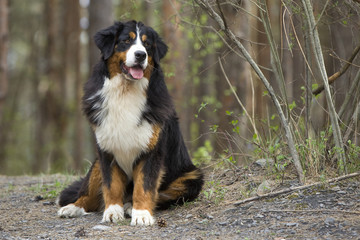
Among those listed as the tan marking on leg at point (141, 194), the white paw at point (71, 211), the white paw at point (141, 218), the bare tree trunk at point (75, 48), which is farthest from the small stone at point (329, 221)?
the bare tree trunk at point (75, 48)

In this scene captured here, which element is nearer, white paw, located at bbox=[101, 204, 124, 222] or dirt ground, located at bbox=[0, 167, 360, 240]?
dirt ground, located at bbox=[0, 167, 360, 240]

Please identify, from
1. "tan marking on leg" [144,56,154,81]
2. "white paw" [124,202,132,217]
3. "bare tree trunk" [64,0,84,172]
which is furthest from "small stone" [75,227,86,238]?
"bare tree trunk" [64,0,84,172]

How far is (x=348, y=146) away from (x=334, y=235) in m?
1.59

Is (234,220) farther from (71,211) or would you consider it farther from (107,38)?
(107,38)

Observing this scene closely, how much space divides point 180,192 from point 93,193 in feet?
3.25

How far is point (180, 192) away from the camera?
17.8 ft

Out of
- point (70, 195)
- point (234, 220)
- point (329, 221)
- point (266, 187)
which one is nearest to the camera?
point (329, 221)

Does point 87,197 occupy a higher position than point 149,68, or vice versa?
point 149,68

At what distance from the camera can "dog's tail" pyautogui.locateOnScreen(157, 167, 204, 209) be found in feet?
17.8

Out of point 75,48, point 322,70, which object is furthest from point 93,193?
point 75,48

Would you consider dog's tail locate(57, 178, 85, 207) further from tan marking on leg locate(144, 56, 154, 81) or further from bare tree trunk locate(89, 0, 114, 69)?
bare tree trunk locate(89, 0, 114, 69)

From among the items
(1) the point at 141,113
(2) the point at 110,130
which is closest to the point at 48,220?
(2) the point at 110,130

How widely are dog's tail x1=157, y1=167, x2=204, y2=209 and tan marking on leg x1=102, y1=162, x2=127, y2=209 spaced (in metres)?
0.49

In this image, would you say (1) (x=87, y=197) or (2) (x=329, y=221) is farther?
(1) (x=87, y=197)
